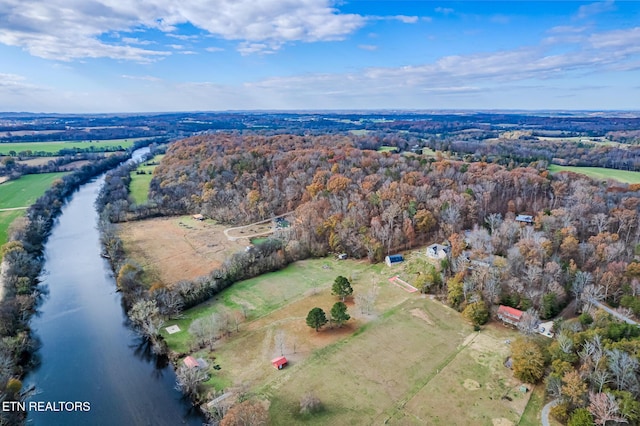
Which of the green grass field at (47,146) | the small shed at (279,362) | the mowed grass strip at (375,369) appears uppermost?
the green grass field at (47,146)

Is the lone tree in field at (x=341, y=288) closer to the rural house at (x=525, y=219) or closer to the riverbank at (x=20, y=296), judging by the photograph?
the riverbank at (x=20, y=296)

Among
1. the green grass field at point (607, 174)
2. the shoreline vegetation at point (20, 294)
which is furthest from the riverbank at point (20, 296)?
the green grass field at point (607, 174)

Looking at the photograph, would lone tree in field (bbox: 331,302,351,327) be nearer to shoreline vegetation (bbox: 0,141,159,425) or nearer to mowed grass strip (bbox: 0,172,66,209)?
shoreline vegetation (bbox: 0,141,159,425)

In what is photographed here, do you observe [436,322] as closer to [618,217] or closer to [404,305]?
[404,305]

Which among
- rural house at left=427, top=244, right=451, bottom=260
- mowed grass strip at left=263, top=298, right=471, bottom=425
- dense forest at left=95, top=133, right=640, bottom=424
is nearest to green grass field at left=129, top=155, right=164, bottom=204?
dense forest at left=95, top=133, right=640, bottom=424

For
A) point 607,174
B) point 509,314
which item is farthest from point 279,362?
point 607,174
